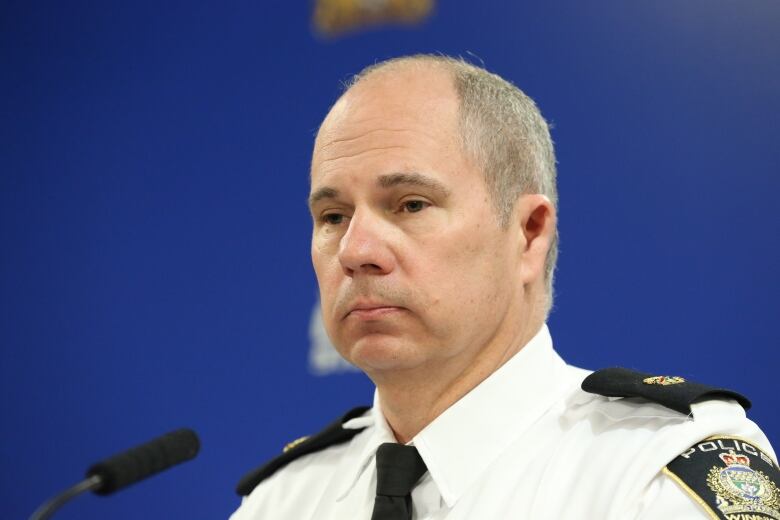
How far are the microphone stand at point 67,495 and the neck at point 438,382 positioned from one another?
55 cm

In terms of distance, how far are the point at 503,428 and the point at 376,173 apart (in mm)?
414

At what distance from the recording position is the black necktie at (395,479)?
54.7 inches

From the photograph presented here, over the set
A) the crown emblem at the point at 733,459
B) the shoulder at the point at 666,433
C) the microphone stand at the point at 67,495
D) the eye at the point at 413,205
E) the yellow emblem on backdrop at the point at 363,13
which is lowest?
the crown emblem at the point at 733,459

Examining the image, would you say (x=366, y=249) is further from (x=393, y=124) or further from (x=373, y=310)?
(x=393, y=124)

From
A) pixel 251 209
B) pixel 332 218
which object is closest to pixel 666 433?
pixel 332 218

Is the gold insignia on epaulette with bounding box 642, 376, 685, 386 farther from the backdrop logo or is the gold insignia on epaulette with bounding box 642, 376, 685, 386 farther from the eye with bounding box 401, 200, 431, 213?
the backdrop logo

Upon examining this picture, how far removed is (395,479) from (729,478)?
19.1 inches

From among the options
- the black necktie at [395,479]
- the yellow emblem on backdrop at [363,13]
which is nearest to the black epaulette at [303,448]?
the black necktie at [395,479]

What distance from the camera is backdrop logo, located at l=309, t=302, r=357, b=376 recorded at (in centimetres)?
232

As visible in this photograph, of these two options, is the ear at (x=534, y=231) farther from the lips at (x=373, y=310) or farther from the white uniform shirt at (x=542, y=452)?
the lips at (x=373, y=310)

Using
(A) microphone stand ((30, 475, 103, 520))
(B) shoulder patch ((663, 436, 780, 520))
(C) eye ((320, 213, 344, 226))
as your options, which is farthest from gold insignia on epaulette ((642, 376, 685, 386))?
(A) microphone stand ((30, 475, 103, 520))

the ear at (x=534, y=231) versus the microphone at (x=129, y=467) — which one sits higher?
the ear at (x=534, y=231)

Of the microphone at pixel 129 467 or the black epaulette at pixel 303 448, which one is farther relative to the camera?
the black epaulette at pixel 303 448

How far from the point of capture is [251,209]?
8.13 ft
